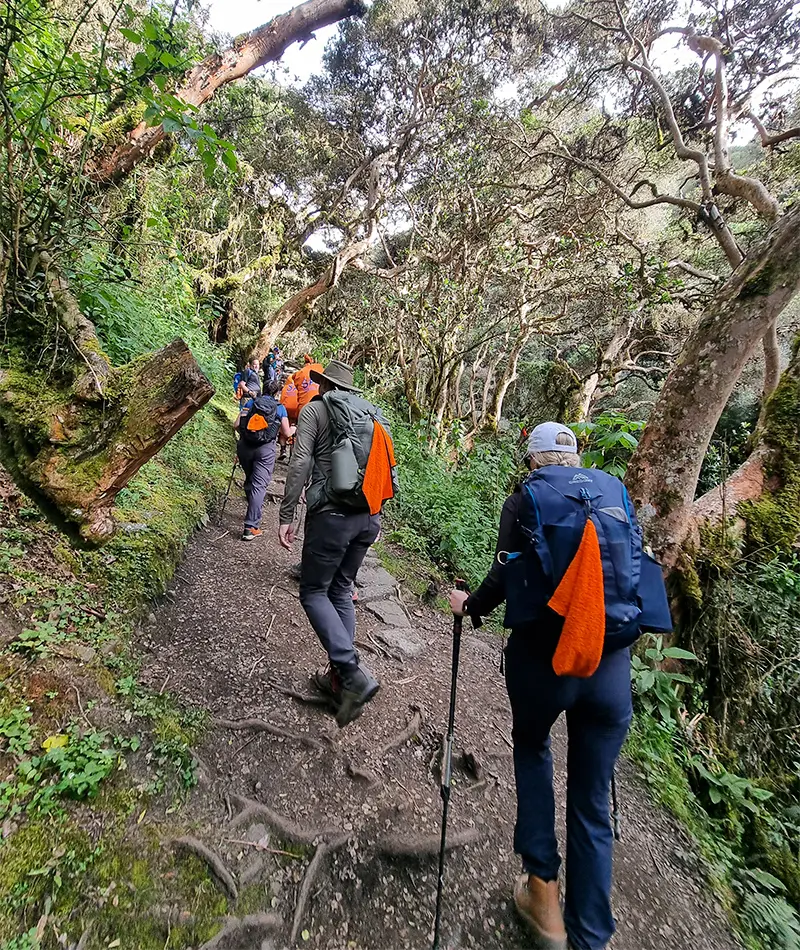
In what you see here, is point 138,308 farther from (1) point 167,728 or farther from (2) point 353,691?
(2) point 353,691

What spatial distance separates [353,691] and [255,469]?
3377mm

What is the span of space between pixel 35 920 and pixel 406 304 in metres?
12.8

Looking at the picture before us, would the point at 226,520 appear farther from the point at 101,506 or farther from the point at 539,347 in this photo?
the point at 539,347

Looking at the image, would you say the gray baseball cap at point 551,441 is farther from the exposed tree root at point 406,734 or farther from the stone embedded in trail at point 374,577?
the stone embedded in trail at point 374,577

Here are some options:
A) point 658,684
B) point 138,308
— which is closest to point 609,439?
point 658,684

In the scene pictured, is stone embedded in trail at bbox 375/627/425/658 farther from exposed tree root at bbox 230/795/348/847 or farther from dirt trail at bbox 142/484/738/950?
exposed tree root at bbox 230/795/348/847

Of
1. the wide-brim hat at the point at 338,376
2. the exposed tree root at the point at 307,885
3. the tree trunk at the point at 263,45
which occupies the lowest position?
the exposed tree root at the point at 307,885

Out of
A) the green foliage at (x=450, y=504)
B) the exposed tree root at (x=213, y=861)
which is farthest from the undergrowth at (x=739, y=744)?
the exposed tree root at (x=213, y=861)

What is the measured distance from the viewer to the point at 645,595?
220 cm

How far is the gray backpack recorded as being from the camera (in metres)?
3.03

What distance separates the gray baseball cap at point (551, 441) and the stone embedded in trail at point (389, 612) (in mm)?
3256

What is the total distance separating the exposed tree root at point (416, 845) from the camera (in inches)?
98.8

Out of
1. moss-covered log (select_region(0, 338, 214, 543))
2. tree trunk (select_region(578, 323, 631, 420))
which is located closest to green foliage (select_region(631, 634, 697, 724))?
moss-covered log (select_region(0, 338, 214, 543))

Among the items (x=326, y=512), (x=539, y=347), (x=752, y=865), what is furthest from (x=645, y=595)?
(x=539, y=347)
